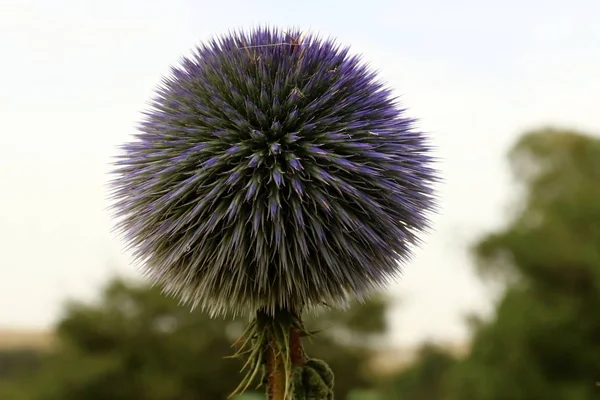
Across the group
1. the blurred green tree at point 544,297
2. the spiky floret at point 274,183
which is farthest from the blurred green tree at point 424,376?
the spiky floret at point 274,183

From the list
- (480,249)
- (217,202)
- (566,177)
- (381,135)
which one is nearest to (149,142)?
(217,202)

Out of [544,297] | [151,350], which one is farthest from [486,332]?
[151,350]

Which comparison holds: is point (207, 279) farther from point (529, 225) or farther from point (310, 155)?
point (529, 225)

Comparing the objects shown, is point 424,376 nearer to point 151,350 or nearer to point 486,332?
point 486,332

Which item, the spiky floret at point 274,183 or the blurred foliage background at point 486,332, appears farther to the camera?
the blurred foliage background at point 486,332

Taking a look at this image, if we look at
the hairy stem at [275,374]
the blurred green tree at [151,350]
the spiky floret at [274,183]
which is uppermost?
the blurred green tree at [151,350]

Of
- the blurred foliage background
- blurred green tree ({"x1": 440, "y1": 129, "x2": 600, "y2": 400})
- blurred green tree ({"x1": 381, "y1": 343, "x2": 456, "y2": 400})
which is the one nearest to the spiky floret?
the blurred foliage background

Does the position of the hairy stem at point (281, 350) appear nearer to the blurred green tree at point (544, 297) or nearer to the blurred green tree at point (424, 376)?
the blurred green tree at point (544, 297)
